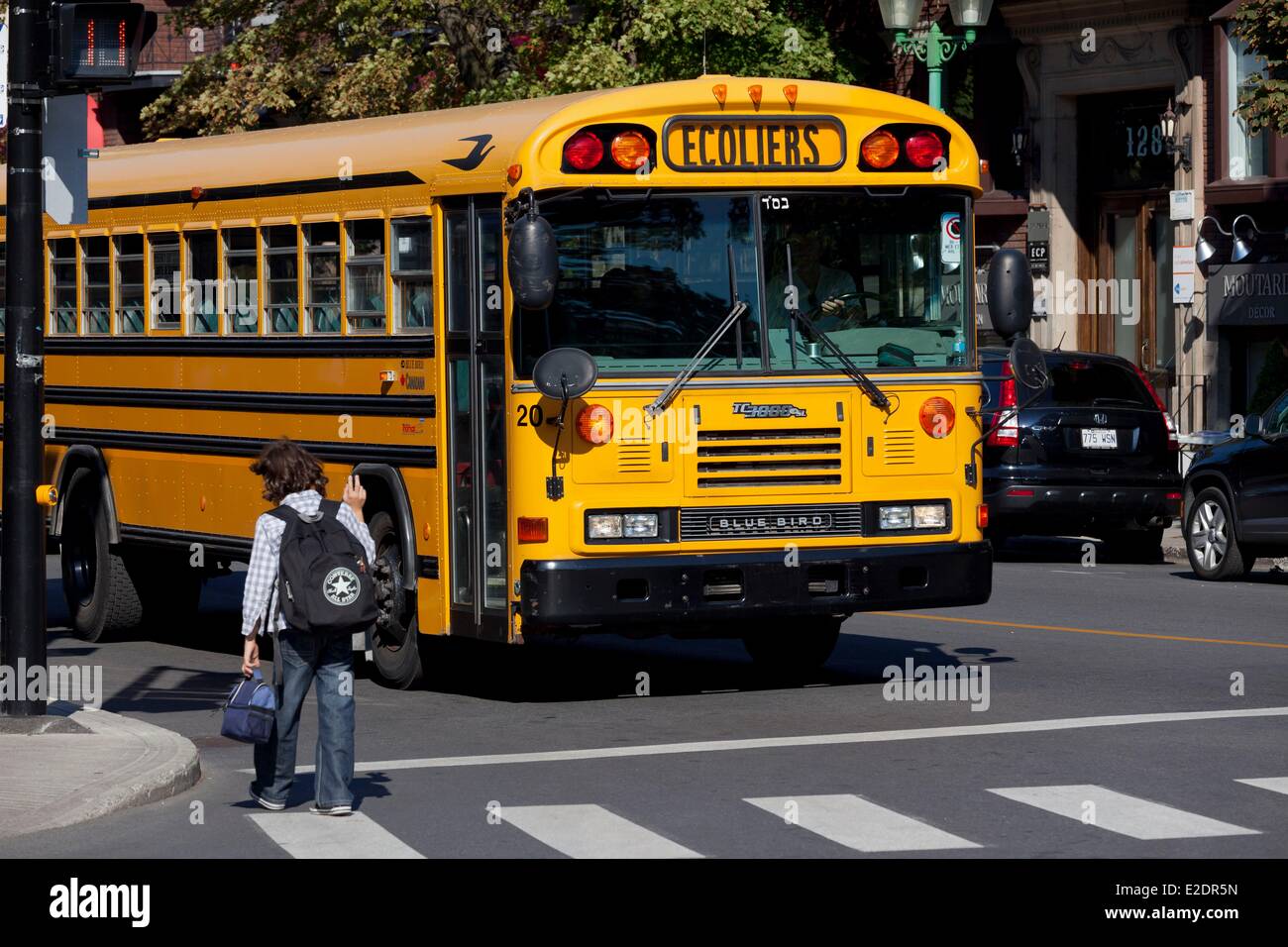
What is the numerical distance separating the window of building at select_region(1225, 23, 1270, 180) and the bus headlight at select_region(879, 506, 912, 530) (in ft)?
57.4

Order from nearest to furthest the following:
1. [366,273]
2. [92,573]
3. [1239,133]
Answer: [366,273] < [92,573] < [1239,133]

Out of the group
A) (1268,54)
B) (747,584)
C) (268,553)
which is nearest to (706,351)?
(747,584)

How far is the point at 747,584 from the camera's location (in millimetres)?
12539

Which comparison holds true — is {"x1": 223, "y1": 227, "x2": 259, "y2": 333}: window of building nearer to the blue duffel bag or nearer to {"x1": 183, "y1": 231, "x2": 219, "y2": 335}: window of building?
Answer: {"x1": 183, "y1": 231, "x2": 219, "y2": 335}: window of building

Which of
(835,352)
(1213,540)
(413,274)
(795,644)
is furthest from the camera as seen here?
(1213,540)

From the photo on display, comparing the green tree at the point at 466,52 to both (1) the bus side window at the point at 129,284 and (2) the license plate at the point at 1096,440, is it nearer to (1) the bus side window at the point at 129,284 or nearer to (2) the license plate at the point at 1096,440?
(2) the license plate at the point at 1096,440

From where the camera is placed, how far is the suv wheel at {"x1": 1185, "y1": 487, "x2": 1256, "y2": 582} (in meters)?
20.0

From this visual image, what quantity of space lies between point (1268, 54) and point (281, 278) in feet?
43.1

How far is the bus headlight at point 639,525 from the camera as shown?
1241 cm

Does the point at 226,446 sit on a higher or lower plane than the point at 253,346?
lower

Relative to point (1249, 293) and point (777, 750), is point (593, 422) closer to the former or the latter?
point (777, 750)

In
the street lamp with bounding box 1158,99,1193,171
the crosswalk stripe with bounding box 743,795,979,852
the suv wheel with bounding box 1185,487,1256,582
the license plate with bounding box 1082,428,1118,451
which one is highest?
the street lamp with bounding box 1158,99,1193,171

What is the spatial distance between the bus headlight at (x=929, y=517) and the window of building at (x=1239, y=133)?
1734 cm

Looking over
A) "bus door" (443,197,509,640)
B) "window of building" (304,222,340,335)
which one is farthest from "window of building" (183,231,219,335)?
"bus door" (443,197,509,640)
